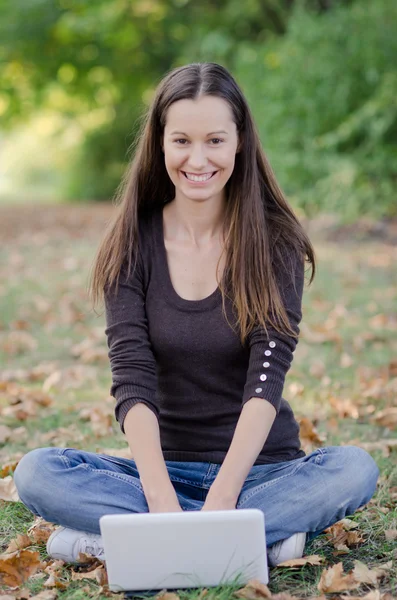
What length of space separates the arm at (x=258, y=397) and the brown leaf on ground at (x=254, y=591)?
0.23 metres

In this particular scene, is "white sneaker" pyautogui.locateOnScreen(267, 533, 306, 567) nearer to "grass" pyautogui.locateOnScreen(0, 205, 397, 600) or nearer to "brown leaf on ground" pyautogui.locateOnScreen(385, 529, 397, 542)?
"grass" pyautogui.locateOnScreen(0, 205, 397, 600)

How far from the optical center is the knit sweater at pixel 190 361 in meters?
2.63

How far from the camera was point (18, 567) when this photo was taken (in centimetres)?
250

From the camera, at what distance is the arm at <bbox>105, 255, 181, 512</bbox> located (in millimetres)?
2465

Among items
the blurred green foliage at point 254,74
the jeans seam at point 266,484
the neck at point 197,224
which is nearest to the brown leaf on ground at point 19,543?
the jeans seam at point 266,484

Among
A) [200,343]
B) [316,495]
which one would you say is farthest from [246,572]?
[200,343]

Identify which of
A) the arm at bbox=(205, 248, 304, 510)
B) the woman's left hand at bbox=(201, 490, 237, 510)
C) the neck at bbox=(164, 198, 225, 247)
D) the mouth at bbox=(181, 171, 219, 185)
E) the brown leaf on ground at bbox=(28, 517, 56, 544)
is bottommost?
the brown leaf on ground at bbox=(28, 517, 56, 544)

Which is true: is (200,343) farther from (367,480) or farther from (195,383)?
(367,480)

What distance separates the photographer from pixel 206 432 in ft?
8.89

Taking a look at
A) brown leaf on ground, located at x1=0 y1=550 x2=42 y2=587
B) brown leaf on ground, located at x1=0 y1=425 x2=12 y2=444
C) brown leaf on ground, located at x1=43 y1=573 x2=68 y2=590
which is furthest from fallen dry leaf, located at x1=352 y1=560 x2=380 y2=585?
brown leaf on ground, located at x1=0 y1=425 x2=12 y2=444

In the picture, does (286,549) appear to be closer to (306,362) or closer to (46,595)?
(46,595)

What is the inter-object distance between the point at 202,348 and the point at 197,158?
59 centimetres

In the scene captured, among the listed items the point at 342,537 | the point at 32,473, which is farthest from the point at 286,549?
the point at 32,473

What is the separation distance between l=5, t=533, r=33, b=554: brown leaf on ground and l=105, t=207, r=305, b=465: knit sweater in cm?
48
